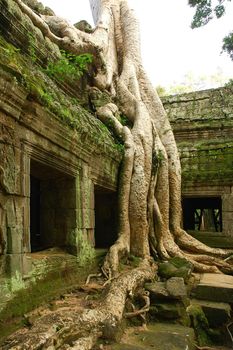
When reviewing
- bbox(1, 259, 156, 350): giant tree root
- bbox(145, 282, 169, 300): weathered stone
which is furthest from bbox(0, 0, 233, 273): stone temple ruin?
bbox(145, 282, 169, 300): weathered stone

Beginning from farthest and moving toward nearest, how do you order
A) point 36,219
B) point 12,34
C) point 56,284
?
point 36,219 → point 12,34 → point 56,284

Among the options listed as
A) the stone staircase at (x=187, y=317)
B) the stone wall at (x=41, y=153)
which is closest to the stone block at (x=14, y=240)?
the stone wall at (x=41, y=153)

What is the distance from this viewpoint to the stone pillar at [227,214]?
302 inches

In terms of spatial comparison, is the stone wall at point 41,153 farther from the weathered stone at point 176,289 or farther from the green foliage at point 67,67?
the weathered stone at point 176,289

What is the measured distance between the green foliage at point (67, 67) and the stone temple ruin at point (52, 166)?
138 mm

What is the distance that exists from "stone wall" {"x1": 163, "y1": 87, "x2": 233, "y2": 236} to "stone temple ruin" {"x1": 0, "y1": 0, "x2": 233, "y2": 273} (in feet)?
0.08

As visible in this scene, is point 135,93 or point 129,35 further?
point 129,35

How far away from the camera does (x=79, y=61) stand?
566cm

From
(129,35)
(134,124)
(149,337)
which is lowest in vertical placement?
(149,337)

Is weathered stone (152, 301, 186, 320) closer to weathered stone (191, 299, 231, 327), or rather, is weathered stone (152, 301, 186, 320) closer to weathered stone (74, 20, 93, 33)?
weathered stone (191, 299, 231, 327)

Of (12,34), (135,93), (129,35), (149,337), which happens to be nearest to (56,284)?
(149,337)

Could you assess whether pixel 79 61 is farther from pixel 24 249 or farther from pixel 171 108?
pixel 171 108

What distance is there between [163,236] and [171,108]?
4.72 metres

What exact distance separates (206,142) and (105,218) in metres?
3.78
